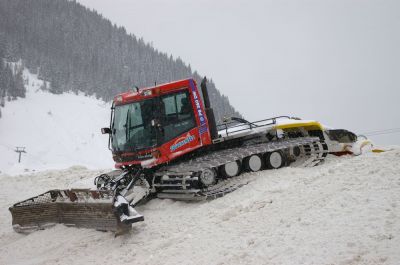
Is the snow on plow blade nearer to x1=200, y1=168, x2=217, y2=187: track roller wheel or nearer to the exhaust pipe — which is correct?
x1=200, y1=168, x2=217, y2=187: track roller wheel

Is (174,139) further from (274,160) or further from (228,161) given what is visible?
(274,160)

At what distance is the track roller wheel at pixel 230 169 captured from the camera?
9312 millimetres

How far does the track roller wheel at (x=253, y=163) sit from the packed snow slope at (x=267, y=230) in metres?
0.86

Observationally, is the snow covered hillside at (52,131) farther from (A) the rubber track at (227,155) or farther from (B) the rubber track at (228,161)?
(B) the rubber track at (228,161)

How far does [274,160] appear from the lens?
9984mm

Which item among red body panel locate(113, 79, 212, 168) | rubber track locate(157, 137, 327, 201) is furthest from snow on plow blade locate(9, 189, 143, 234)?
rubber track locate(157, 137, 327, 201)

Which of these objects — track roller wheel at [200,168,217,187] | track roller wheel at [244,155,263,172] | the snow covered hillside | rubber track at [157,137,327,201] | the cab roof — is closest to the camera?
rubber track at [157,137,327,201]

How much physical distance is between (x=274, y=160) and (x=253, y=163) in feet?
2.18

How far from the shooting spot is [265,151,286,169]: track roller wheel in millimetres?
9938

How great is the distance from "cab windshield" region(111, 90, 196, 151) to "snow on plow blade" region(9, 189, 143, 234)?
1.78 m

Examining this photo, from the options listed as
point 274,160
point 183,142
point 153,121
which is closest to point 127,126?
point 153,121

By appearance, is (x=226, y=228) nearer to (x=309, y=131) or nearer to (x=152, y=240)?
(x=152, y=240)

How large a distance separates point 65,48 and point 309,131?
3241 inches

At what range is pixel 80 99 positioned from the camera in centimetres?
6444
